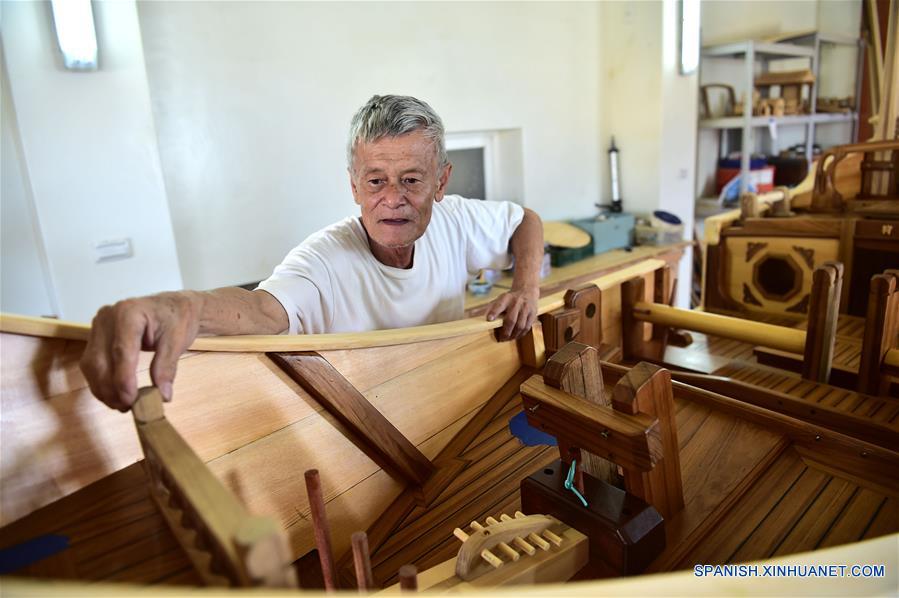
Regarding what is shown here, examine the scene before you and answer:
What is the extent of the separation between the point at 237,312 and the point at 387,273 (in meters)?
0.63

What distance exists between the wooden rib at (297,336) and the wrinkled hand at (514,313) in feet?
0.08

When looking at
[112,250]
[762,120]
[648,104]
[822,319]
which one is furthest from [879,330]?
[762,120]

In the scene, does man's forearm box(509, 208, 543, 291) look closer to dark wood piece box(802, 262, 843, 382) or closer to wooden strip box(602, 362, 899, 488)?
wooden strip box(602, 362, 899, 488)

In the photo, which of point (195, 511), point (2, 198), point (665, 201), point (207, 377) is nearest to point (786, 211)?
point (665, 201)

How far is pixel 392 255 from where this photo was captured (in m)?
1.83

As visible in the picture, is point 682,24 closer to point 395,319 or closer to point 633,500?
point 395,319

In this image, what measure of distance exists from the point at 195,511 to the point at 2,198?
98.9 inches

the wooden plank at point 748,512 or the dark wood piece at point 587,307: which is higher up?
the dark wood piece at point 587,307

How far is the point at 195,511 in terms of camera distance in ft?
2.16

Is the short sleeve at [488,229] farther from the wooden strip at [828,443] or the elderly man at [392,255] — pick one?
the wooden strip at [828,443]

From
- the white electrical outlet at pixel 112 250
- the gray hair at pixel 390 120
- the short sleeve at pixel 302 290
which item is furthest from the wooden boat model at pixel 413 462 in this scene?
the white electrical outlet at pixel 112 250

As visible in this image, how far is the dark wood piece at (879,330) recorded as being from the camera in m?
1.72

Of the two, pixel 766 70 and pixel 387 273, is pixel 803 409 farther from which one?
pixel 766 70

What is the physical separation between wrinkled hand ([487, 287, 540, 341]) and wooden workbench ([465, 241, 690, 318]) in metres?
1.64
